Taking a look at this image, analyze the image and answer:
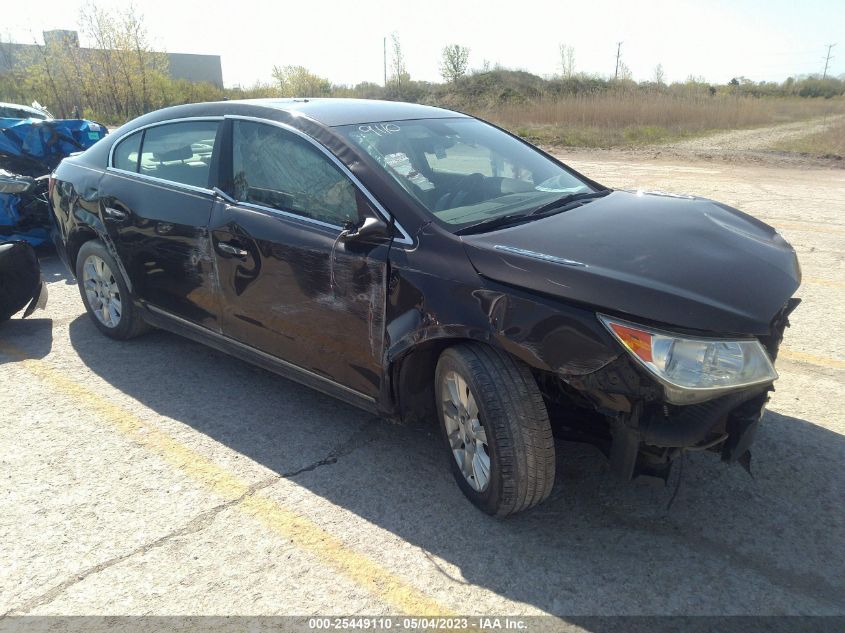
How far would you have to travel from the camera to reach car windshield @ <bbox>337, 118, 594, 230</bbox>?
3291 mm

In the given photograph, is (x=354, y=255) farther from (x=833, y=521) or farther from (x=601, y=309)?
(x=833, y=521)

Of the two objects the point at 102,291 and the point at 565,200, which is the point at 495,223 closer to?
the point at 565,200

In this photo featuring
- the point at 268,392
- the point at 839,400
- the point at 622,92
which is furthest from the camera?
the point at 622,92

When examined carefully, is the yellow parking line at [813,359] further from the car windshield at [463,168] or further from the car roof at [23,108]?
the car roof at [23,108]

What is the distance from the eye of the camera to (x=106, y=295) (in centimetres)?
496

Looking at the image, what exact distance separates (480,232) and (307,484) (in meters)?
1.47

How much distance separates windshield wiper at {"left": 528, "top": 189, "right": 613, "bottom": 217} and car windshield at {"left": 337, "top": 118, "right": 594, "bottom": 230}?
3 cm

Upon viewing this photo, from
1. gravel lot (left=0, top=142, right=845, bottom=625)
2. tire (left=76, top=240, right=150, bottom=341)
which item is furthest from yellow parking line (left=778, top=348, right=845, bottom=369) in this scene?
tire (left=76, top=240, right=150, bottom=341)

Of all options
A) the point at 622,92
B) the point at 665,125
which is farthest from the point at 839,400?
the point at 622,92

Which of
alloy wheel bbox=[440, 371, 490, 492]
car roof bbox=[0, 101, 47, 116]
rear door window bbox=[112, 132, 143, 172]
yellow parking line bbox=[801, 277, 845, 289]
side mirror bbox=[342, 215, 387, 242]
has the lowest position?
yellow parking line bbox=[801, 277, 845, 289]

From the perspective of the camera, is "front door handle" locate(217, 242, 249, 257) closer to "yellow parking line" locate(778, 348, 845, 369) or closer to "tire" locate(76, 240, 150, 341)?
"tire" locate(76, 240, 150, 341)

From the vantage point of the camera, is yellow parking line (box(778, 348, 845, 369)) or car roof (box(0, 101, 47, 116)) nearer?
yellow parking line (box(778, 348, 845, 369))

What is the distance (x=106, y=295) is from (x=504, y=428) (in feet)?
11.6

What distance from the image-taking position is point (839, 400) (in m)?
3.93
